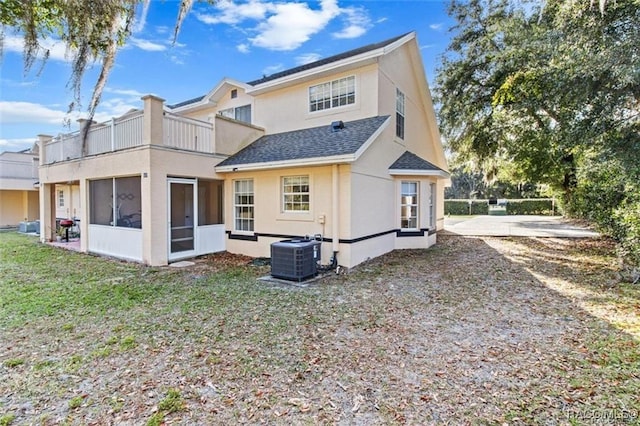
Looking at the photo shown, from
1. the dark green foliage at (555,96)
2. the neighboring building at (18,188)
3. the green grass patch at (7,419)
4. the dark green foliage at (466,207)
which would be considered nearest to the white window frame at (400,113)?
the dark green foliage at (555,96)

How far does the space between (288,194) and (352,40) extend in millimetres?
8097

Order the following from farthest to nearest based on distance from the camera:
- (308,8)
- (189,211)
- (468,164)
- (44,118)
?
(468,164)
(44,118)
(189,211)
(308,8)

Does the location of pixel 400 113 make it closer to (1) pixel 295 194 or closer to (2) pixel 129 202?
(1) pixel 295 194

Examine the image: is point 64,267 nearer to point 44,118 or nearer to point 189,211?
point 189,211

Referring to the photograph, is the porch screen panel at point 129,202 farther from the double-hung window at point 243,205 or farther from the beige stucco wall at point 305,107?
the beige stucco wall at point 305,107

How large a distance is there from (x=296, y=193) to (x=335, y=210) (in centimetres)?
156

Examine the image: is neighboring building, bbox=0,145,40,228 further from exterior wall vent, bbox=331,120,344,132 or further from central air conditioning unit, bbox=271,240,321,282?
central air conditioning unit, bbox=271,240,321,282

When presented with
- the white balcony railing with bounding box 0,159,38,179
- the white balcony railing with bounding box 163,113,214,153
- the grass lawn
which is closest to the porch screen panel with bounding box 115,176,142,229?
the white balcony railing with bounding box 163,113,214,153

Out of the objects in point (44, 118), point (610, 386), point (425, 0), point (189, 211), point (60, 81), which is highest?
point (425, 0)

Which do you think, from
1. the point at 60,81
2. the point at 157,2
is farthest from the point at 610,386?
the point at 60,81

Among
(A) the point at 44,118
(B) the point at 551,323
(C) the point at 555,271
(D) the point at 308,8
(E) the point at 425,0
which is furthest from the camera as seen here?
(E) the point at 425,0

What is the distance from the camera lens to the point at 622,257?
8516 mm

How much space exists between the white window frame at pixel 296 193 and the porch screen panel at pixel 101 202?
18.6 feet

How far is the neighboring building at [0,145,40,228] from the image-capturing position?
19.1m
